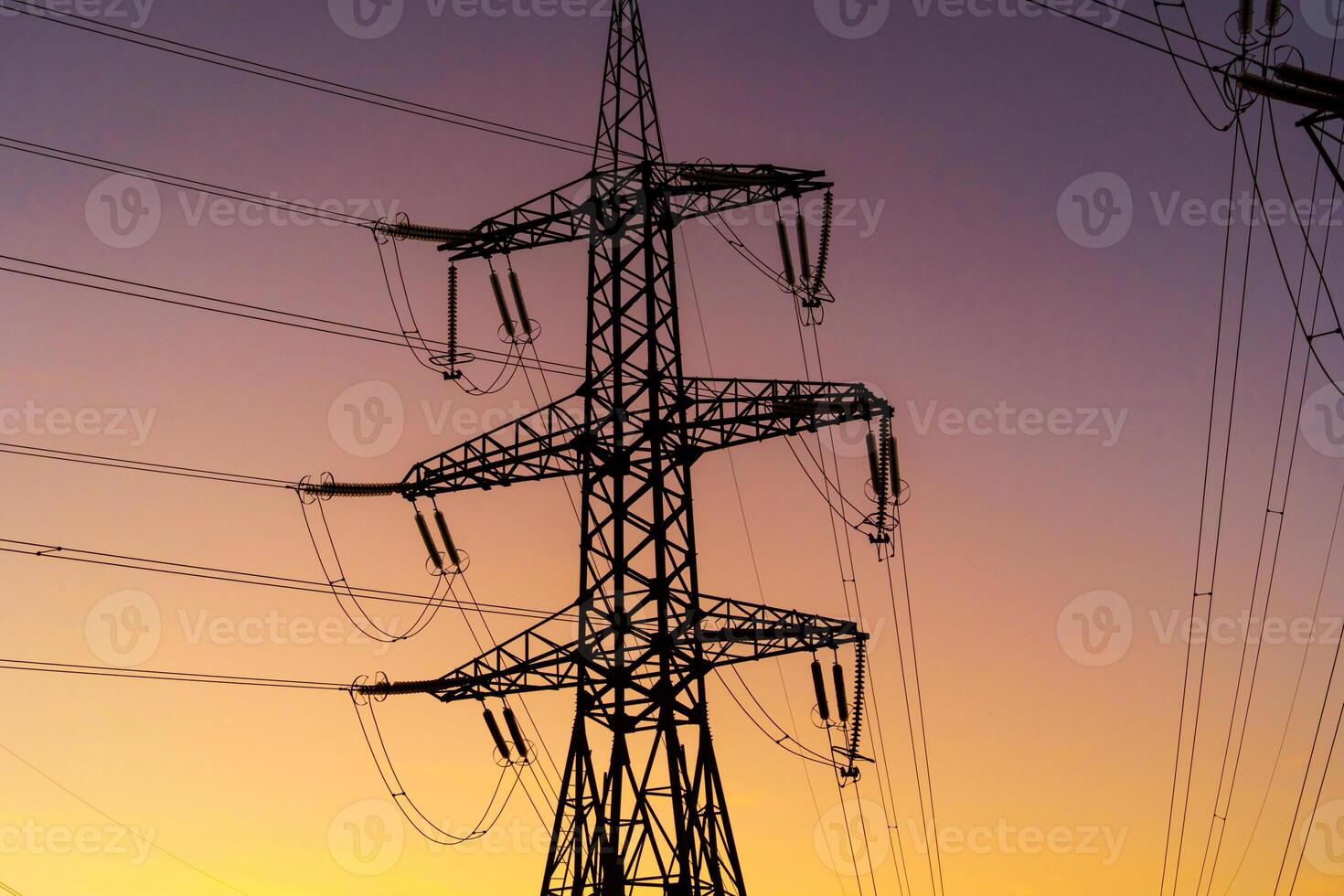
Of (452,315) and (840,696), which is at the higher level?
(452,315)

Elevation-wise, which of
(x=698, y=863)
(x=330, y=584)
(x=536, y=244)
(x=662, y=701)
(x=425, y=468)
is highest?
(x=536, y=244)

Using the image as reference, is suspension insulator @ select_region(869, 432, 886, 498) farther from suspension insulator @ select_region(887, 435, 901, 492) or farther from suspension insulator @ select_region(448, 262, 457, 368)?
suspension insulator @ select_region(448, 262, 457, 368)

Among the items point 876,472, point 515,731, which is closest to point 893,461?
point 876,472

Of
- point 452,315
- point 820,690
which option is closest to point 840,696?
point 820,690

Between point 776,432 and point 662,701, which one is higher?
point 776,432

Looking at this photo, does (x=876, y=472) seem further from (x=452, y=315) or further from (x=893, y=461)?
(x=452, y=315)

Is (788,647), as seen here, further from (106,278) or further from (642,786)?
(106,278)

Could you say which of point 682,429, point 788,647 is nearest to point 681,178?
point 682,429

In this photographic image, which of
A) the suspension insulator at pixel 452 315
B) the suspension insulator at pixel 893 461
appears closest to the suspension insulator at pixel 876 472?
the suspension insulator at pixel 893 461
